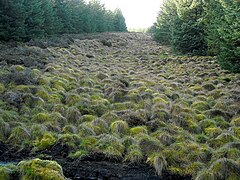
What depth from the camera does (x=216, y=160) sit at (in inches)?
320

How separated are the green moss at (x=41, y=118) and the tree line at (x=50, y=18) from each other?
13729 millimetres

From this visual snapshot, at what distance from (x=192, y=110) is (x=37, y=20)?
18.8 meters

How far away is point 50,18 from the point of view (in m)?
32.4

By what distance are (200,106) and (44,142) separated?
7342 millimetres

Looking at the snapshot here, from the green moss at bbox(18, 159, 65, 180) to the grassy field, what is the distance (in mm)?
19

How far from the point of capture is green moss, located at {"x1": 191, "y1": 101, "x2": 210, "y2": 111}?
13539 mm

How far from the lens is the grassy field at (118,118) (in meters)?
8.51

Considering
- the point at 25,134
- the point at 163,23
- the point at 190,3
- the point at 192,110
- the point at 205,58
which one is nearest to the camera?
the point at 25,134

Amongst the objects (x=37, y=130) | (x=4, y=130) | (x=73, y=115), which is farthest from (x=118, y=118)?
(x=4, y=130)

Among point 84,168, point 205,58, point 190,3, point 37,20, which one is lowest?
point 84,168

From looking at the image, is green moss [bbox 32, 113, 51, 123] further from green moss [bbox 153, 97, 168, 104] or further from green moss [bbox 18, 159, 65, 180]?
green moss [bbox 153, 97, 168, 104]

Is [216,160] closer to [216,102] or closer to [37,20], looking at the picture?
[216,102]

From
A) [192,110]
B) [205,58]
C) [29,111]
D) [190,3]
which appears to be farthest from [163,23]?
[29,111]

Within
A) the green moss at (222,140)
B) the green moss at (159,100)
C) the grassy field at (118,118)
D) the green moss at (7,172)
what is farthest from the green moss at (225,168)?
the green moss at (159,100)
